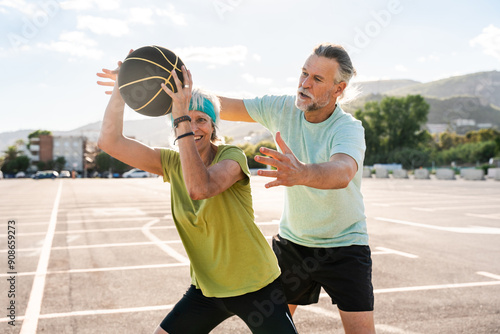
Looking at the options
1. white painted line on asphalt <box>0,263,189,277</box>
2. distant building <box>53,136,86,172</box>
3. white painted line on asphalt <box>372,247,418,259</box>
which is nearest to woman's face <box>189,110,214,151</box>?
white painted line on asphalt <box>0,263,189,277</box>

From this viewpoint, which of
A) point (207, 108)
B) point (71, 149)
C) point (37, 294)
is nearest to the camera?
point (207, 108)

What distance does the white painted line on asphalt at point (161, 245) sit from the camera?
293 inches

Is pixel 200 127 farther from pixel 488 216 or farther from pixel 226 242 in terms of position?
pixel 488 216

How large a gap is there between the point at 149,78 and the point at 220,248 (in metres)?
0.97

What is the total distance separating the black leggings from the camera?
2318 millimetres

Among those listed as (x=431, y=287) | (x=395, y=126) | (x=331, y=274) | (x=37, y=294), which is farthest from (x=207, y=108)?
(x=395, y=126)

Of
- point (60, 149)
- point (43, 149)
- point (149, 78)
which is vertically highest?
point (149, 78)

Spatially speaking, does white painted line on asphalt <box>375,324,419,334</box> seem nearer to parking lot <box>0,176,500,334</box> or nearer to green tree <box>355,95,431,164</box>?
parking lot <box>0,176,500,334</box>

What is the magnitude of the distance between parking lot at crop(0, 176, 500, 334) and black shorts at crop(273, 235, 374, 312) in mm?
1437

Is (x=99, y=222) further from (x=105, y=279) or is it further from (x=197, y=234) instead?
(x=197, y=234)

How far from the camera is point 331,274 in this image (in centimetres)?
293

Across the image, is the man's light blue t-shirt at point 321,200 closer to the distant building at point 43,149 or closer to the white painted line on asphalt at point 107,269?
the white painted line on asphalt at point 107,269

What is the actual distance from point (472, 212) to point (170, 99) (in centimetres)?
1357

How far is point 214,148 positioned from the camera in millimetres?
2607
